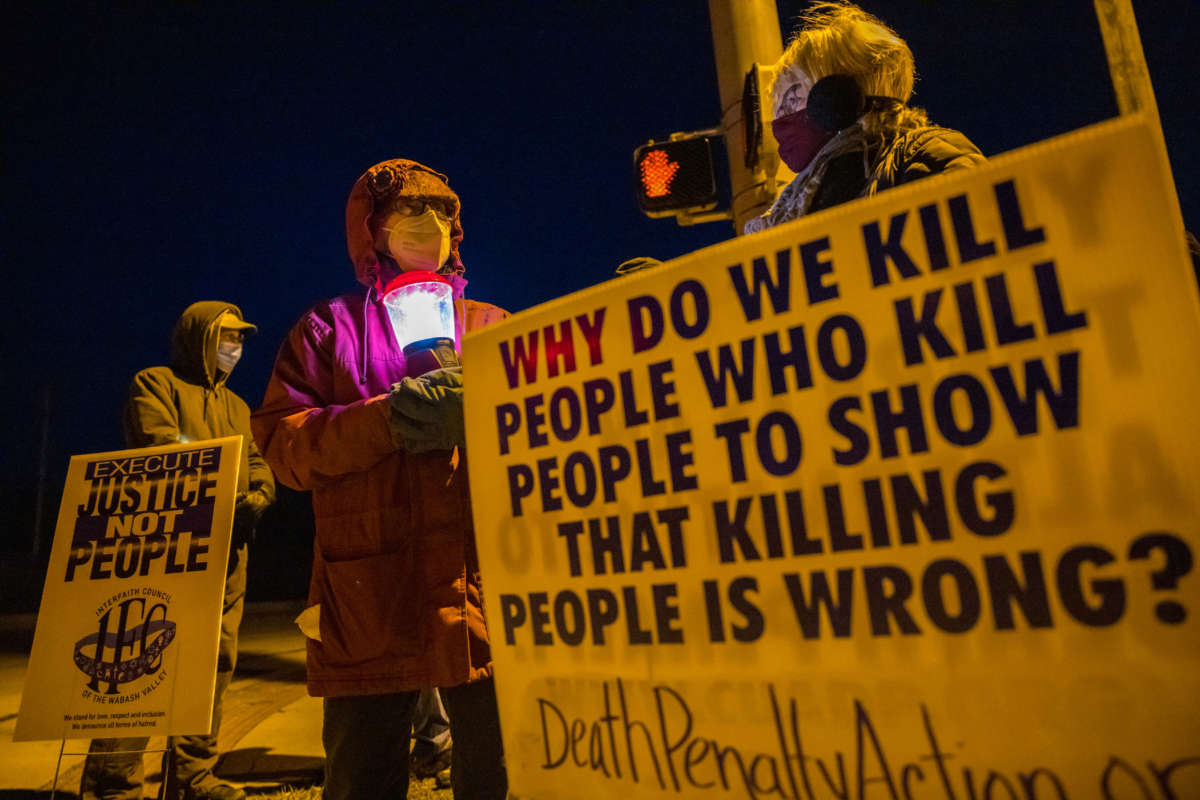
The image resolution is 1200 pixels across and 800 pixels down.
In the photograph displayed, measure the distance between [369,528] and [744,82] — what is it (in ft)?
8.16

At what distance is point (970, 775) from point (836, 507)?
1.26ft

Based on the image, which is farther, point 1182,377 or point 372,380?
point 372,380

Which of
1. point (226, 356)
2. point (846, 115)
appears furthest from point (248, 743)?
point (846, 115)

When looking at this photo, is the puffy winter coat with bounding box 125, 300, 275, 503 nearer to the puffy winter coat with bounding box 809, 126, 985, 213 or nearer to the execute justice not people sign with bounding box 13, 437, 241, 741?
the execute justice not people sign with bounding box 13, 437, 241, 741

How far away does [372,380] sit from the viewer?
1.92m

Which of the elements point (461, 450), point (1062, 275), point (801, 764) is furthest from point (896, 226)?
point (461, 450)

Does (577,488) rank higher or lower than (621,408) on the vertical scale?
lower

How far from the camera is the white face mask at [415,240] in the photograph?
2.08 meters

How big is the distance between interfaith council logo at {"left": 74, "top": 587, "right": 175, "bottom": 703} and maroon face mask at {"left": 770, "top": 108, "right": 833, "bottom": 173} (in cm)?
259

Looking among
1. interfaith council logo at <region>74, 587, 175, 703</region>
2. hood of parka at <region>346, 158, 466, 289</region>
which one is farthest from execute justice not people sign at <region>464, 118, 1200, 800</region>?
interfaith council logo at <region>74, 587, 175, 703</region>

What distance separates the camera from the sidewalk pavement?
11.9ft

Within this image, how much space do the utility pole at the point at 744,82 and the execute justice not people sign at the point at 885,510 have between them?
199 centimetres

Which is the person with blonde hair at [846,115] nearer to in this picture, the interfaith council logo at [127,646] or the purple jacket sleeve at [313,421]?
the purple jacket sleeve at [313,421]

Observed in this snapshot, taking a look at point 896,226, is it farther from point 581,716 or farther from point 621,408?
point 581,716
